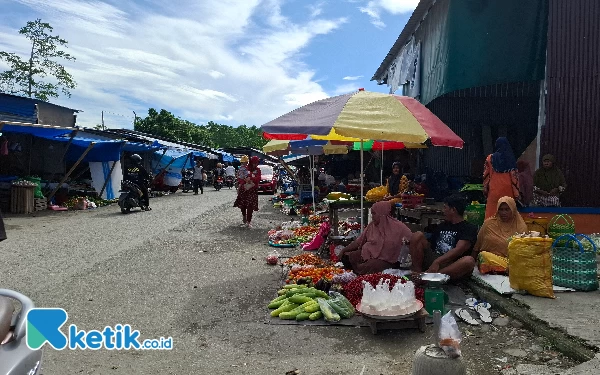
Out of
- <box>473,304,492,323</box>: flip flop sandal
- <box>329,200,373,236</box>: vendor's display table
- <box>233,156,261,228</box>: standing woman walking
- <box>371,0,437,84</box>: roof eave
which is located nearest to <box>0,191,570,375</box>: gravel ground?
<box>473,304,492,323</box>: flip flop sandal

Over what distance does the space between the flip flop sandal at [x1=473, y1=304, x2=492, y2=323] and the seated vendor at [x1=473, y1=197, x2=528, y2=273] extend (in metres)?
0.95

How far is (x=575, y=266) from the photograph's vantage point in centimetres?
496

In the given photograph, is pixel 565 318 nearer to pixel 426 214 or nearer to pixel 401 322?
pixel 401 322

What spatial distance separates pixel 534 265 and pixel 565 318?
72cm

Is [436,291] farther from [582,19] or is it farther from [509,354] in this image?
[582,19]

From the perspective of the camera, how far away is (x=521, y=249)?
15.6 feet

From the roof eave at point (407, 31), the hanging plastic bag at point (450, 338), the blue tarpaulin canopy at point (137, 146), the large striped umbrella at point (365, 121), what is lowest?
the hanging plastic bag at point (450, 338)

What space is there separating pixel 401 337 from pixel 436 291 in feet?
2.23

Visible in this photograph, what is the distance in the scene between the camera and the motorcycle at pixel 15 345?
6.30 ft

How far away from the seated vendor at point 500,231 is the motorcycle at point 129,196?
454 inches

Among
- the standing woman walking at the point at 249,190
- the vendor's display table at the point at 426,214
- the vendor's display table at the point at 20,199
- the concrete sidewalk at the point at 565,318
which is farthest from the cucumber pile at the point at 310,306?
the vendor's display table at the point at 20,199

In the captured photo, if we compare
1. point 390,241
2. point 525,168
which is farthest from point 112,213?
point 525,168

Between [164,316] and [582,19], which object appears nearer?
[164,316]

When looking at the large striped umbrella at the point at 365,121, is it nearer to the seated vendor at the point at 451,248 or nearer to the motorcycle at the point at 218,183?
the seated vendor at the point at 451,248
